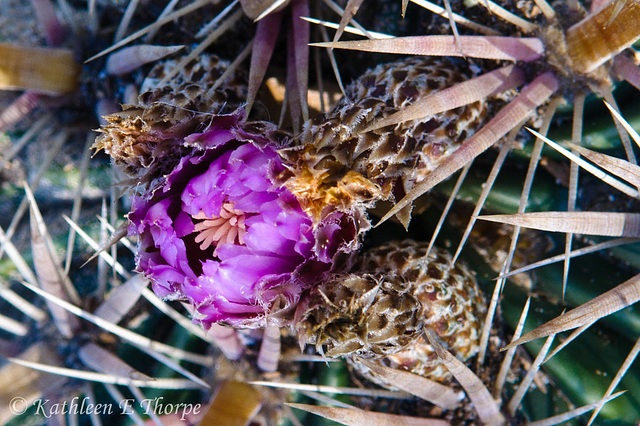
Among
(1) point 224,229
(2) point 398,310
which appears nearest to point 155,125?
(1) point 224,229

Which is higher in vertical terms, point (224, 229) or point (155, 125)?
point (155, 125)

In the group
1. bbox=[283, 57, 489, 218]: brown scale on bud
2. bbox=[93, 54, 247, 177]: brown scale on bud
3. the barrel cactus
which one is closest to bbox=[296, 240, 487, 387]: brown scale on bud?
the barrel cactus

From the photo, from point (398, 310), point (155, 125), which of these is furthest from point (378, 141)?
point (155, 125)

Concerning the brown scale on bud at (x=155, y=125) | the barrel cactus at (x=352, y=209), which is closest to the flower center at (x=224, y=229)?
the barrel cactus at (x=352, y=209)

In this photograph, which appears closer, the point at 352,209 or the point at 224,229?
the point at 352,209

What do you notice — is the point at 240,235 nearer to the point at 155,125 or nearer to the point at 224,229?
the point at 224,229

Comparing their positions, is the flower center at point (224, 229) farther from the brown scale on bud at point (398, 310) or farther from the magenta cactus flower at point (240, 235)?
the brown scale on bud at point (398, 310)
